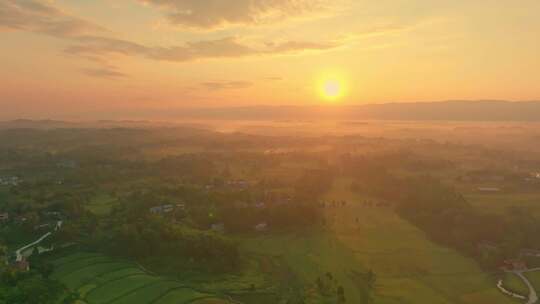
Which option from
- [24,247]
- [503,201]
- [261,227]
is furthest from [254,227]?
[503,201]

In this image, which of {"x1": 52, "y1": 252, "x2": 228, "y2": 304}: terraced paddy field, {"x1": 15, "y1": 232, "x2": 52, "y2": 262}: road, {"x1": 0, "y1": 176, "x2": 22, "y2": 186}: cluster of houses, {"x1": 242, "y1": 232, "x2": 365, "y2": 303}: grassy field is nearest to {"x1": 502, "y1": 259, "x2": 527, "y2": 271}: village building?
{"x1": 242, "y1": 232, "x2": 365, "y2": 303}: grassy field

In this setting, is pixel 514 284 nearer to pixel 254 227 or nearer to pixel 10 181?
pixel 254 227

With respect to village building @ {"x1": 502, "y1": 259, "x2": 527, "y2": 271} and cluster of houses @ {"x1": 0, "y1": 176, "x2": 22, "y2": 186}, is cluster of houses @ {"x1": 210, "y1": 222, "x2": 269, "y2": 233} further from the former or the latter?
cluster of houses @ {"x1": 0, "y1": 176, "x2": 22, "y2": 186}

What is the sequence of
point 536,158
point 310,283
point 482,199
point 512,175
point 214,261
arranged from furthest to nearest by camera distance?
point 536,158
point 512,175
point 482,199
point 214,261
point 310,283

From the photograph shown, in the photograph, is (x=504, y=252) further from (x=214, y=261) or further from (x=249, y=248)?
(x=214, y=261)

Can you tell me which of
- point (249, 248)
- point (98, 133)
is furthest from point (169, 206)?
point (98, 133)
